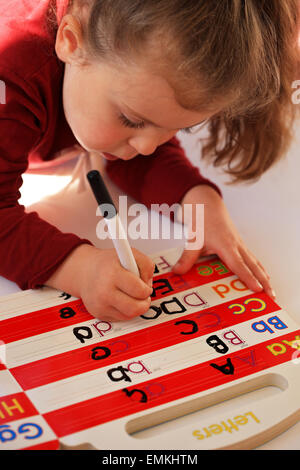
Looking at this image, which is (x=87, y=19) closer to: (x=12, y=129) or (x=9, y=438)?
(x=12, y=129)

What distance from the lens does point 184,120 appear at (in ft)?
2.04

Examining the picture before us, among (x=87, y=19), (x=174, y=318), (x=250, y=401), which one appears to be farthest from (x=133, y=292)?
(x=87, y=19)

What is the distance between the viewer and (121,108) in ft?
2.04

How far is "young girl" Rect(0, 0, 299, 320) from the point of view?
0.56 m

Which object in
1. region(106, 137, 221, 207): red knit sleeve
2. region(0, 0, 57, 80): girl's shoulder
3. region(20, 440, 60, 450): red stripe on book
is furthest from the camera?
region(106, 137, 221, 207): red knit sleeve

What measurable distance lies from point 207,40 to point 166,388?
12.2 inches

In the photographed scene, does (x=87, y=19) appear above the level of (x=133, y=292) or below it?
above

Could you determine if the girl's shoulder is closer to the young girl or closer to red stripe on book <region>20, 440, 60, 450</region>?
the young girl

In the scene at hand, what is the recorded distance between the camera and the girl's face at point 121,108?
589mm

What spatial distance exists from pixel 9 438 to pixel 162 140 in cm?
34

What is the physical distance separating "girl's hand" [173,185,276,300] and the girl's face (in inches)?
5.2

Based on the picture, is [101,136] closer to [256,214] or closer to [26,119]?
[26,119]

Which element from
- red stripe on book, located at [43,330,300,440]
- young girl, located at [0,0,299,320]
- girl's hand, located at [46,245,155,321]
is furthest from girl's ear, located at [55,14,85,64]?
red stripe on book, located at [43,330,300,440]

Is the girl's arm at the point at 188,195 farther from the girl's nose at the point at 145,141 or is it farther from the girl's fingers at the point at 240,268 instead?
the girl's nose at the point at 145,141
